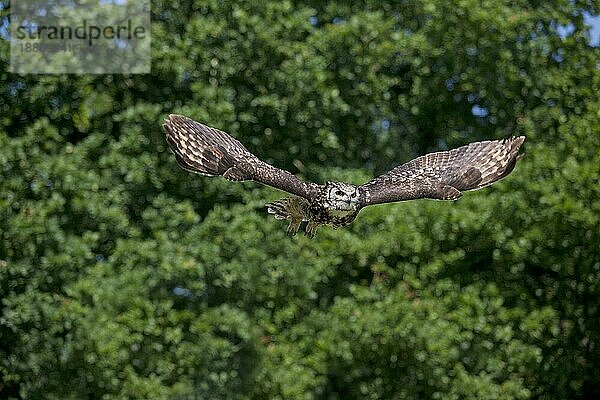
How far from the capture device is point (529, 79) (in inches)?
733

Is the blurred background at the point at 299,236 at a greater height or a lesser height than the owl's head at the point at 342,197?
lesser

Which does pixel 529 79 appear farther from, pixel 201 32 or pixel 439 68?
pixel 201 32

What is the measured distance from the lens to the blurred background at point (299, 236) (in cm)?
1667

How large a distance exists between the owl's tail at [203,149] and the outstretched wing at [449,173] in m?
0.96

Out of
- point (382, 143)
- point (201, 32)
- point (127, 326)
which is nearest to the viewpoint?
point (127, 326)

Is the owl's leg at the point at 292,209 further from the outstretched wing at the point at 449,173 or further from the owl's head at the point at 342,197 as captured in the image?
the outstretched wing at the point at 449,173

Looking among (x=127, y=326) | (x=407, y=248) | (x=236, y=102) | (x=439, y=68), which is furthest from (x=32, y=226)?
(x=439, y=68)

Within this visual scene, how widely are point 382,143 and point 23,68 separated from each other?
16.2ft

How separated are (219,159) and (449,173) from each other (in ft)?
6.57

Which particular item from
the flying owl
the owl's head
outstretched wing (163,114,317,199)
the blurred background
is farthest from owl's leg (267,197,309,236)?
the blurred background

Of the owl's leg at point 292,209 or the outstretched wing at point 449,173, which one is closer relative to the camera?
the owl's leg at point 292,209

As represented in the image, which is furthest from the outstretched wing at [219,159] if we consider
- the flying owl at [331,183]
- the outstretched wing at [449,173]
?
the outstretched wing at [449,173]

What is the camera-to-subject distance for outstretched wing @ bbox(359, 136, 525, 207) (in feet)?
33.2

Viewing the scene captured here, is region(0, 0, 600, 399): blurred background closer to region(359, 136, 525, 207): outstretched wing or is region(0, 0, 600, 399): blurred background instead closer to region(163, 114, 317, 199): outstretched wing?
region(359, 136, 525, 207): outstretched wing
